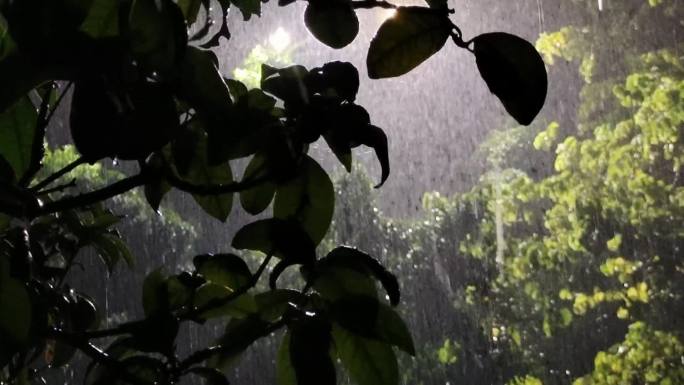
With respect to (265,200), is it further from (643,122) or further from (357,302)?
(643,122)

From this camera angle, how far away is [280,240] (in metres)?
0.36

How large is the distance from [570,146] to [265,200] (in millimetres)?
1607

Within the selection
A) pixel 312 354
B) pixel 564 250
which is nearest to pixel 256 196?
pixel 312 354

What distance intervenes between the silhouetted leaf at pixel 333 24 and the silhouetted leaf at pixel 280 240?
85mm

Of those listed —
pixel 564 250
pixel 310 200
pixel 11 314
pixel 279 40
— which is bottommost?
pixel 11 314

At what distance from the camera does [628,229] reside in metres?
1.92

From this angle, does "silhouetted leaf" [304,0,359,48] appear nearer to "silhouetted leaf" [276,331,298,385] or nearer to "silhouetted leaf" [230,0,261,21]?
"silhouetted leaf" [230,0,261,21]

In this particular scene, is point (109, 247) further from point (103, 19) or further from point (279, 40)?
point (279, 40)

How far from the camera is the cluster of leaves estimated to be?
0.27m

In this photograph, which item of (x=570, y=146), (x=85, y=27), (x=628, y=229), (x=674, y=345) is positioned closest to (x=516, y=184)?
(x=570, y=146)

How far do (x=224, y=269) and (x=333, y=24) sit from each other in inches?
5.5

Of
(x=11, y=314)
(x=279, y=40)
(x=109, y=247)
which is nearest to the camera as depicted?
(x=11, y=314)

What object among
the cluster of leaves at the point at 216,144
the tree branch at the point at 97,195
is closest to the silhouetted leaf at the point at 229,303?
the cluster of leaves at the point at 216,144

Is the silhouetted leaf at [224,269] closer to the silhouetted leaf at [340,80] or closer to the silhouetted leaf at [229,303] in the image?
the silhouetted leaf at [229,303]
